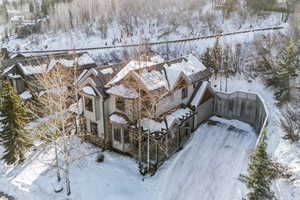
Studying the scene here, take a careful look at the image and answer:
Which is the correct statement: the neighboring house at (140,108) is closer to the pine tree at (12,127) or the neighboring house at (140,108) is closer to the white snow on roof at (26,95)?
the pine tree at (12,127)

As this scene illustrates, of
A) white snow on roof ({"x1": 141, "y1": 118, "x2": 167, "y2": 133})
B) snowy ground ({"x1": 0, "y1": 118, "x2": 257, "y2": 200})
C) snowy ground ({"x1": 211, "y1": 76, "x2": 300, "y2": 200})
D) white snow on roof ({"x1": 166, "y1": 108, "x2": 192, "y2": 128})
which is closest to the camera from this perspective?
snowy ground ({"x1": 211, "y1": 76, "x2": 300, "y2": 200})

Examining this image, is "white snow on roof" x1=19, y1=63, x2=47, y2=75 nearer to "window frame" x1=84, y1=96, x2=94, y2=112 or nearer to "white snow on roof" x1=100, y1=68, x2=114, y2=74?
"window frame" x1=84, y1=96, x2=94, y2=112

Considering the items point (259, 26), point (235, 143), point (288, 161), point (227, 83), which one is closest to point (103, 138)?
point (235, 143)

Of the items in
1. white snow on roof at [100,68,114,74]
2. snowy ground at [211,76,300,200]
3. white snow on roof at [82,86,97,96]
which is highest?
white snow on roof at [100,68,114,74]

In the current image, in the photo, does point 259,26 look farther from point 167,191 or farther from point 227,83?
point 167,191

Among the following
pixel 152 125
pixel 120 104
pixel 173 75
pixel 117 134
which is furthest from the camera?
pixel 173 75

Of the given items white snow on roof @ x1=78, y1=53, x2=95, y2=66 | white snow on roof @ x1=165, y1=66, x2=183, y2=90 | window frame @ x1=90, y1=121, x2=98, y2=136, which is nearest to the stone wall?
white snow on roof @ x1=165, y1=66, x2=183, y2=90

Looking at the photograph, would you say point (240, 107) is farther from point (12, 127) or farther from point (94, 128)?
point (12, 127)

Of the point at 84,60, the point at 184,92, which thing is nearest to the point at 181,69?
the point at 184,92
